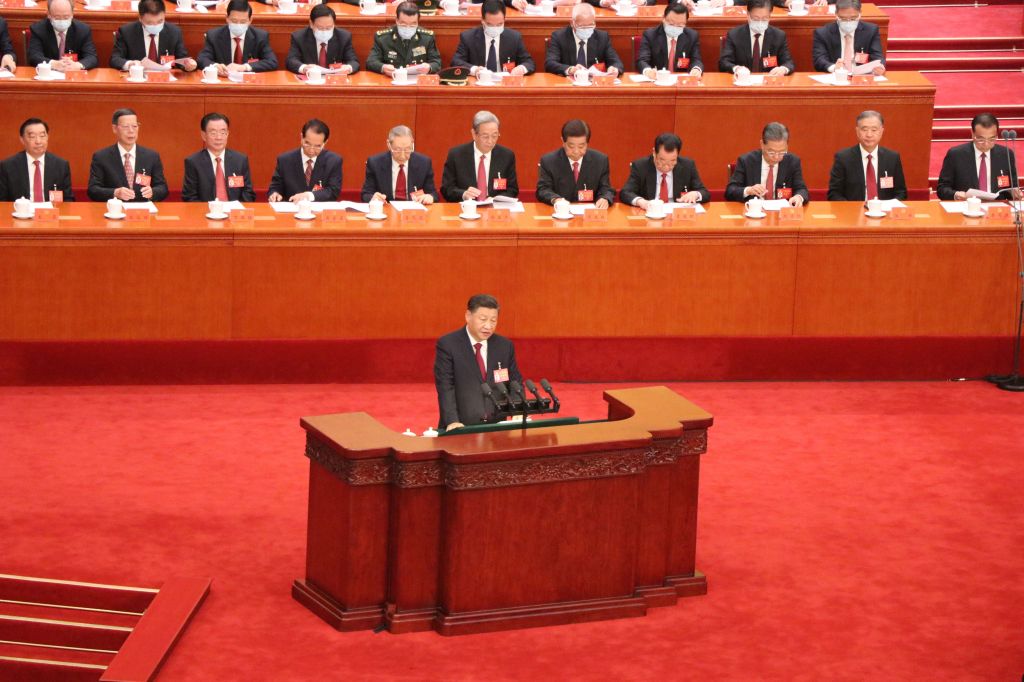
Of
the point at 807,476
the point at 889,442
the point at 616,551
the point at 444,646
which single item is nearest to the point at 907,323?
the point at 889,442

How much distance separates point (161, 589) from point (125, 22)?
6.70 meters

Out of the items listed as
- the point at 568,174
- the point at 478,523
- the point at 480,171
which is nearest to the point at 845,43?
the point at 568,174

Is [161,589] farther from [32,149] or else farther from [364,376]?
[32,149]

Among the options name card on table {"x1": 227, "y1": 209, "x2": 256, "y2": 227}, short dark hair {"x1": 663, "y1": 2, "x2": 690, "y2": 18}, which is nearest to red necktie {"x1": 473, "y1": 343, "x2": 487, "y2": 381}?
name card on table {"x1": 227, "y1": 209, "x2": 256, "y2": 227}

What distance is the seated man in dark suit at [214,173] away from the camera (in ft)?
32.4

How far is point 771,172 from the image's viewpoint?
10.1 meters

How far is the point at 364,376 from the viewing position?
29.6ft

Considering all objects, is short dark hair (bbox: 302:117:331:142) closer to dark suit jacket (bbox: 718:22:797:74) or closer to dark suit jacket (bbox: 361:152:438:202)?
dark suit jacket (bbox: 361:152:438:202)

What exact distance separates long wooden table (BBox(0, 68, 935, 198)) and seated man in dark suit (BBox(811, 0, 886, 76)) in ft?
1.32

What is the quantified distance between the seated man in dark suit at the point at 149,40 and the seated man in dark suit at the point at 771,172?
4086 mm

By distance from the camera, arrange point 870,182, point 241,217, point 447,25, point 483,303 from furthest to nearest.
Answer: point 447,25 → point 870,182 → point 241,217 → point 483,303

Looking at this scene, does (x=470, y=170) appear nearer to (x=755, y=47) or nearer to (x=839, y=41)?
(x=755, y=47)

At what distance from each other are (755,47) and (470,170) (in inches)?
113

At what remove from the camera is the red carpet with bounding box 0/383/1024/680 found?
5.78m
